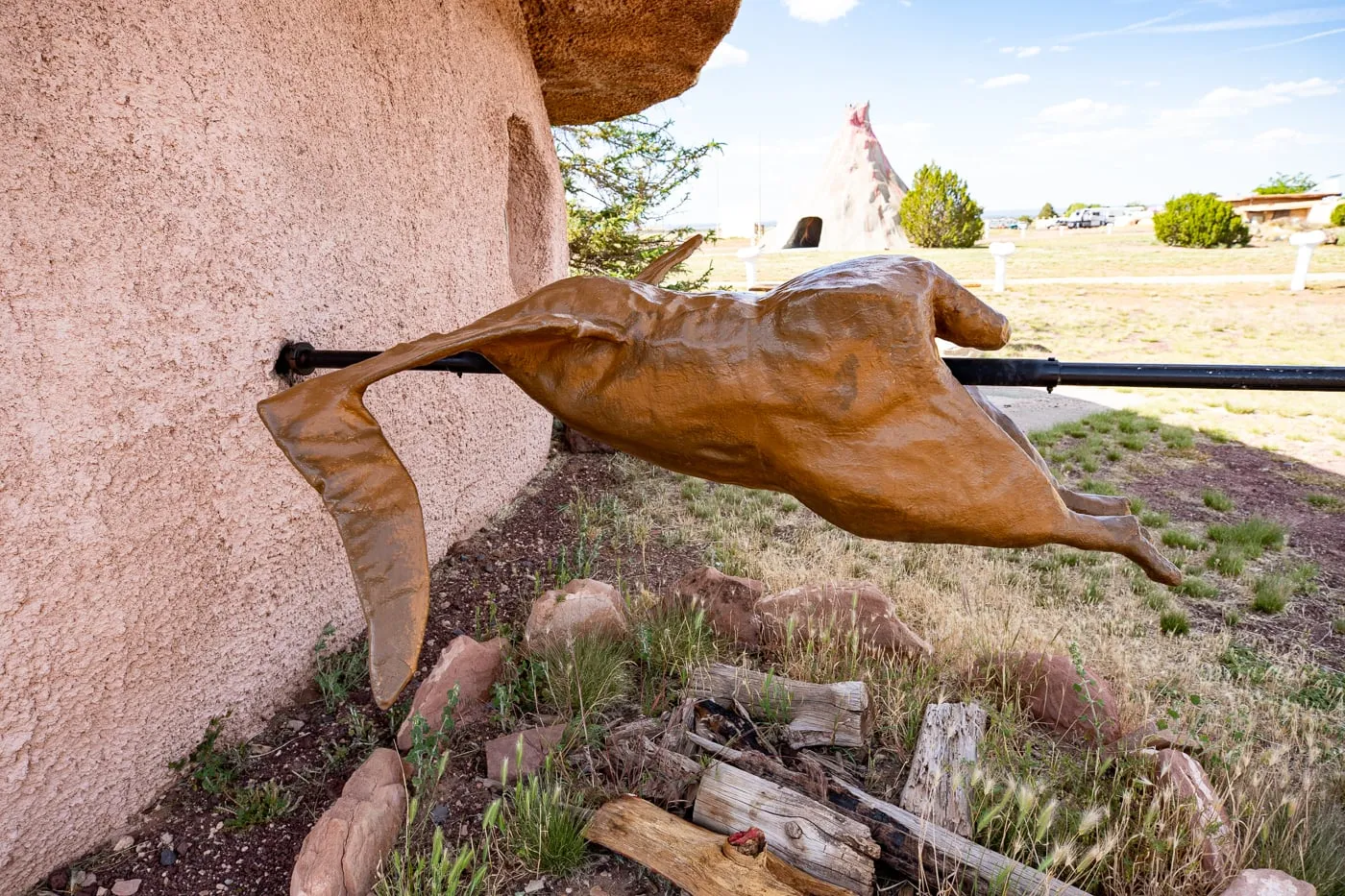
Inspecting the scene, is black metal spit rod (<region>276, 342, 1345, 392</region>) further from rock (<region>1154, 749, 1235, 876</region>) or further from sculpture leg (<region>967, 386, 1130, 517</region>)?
rock (<region>1154, 749, 1235, 876</region>)

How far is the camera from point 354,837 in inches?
67.7

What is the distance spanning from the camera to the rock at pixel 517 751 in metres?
2.07

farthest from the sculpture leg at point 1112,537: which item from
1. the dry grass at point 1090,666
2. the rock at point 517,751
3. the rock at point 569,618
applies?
the rock at point 569,618

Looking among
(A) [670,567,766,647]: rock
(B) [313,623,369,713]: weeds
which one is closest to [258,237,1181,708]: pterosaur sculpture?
(B) [313,623,369,713]: weeds

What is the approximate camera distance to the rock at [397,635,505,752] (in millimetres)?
2236

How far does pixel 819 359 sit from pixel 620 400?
1.23 feet

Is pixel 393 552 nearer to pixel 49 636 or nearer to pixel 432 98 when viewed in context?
pixel 49 636

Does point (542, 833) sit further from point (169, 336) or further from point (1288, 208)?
point (1288, 208)

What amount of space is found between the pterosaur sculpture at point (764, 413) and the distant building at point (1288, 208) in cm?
2272

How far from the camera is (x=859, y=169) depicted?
882 inches

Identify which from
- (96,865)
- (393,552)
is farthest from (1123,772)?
(96,865)

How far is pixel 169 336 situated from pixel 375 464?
891 mm

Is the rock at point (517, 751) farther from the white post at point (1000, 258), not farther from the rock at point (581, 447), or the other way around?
the white post at point (1000, 258)

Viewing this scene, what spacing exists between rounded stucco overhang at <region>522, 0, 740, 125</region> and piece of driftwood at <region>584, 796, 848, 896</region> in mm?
3555
